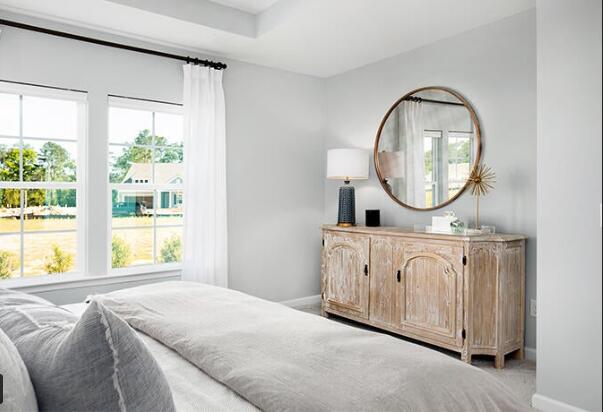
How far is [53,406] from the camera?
788 mm

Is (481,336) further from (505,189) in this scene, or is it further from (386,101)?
(386,101)

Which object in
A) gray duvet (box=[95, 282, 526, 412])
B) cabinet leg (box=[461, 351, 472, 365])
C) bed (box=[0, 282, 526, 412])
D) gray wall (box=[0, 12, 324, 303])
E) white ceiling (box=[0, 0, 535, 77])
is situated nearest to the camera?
bed (box=[0, 282, 526, 412])

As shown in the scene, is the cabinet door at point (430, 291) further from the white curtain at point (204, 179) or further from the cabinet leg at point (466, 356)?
the white curtain at point (204, 179)

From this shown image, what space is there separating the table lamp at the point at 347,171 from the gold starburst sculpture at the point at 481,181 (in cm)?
100

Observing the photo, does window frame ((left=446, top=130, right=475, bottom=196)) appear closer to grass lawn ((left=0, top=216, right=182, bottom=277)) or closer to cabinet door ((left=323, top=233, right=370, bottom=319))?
cabinet door ((left=323, top=233, right=370, bottom=319))

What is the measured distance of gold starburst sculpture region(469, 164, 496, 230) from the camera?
3.12 metres

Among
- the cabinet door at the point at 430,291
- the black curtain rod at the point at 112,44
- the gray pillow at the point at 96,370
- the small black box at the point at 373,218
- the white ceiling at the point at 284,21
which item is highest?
the white ceiling at the point at 284,21


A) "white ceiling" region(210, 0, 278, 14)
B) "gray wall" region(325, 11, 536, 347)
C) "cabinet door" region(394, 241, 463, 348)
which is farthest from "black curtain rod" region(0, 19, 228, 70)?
"cabinet door" region(394, 241, 463, 348)

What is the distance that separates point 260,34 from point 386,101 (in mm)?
1284

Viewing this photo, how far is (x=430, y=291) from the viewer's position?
9.82ft

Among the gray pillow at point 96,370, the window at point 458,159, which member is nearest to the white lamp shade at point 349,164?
the window at point 458,159

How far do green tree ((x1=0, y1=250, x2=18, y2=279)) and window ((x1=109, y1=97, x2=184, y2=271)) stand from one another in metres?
0.64

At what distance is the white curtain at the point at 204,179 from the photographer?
11.7 feet

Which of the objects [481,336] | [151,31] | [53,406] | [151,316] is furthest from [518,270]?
[151,31]
